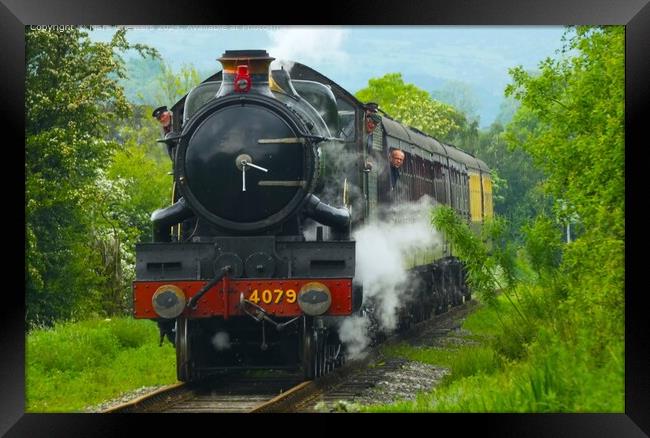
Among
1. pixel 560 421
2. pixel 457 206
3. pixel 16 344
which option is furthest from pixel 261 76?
pixel 457 206

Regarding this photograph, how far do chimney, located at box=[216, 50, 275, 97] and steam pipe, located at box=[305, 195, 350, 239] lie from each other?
104 cm

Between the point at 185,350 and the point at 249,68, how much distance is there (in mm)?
2621

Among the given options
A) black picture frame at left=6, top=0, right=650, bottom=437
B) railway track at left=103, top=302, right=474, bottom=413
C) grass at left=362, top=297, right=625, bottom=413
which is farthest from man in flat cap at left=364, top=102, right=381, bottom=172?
black picture frame at left=6, top=0, right=650, bottom=437

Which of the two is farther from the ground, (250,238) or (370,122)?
(370,122)

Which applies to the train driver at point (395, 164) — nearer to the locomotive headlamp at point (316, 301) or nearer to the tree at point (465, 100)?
the locomotive headlamp at point (316, 301)

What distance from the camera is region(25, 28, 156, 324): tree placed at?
47.8 ft

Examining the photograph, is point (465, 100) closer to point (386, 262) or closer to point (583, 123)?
point (386, 262)

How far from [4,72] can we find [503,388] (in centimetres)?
461

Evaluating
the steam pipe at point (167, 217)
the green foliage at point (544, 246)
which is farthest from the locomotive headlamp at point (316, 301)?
the green foliage at point (544, 246)

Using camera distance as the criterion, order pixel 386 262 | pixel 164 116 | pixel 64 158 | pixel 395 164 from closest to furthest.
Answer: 1. pixel 164 116
2. pixel 386 262
3. pixel 395 164
4. pixel 64 158

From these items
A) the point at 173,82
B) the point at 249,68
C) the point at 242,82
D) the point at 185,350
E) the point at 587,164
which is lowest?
the point at 185,350

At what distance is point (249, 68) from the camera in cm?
1136
